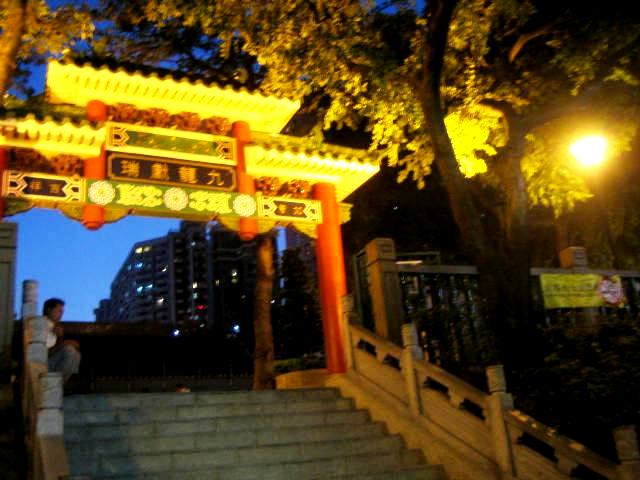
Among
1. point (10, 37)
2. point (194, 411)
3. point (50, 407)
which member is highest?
point (10, 37)

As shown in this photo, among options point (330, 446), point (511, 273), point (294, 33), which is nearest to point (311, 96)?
point (294, 33)

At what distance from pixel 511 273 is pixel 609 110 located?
20.3 ft

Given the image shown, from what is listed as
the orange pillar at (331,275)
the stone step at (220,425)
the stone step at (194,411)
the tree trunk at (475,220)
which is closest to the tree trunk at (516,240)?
the tree trunk at (475,220)

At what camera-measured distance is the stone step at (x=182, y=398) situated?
691 centimetres

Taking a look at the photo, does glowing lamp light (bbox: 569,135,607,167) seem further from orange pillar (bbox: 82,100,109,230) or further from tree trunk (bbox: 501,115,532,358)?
orange pillar (bbox: 82,100,109,230)

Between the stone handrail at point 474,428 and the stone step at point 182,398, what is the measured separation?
0.85m

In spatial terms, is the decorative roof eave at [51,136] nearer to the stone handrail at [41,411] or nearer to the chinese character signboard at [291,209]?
the chinese character signboard at [291,209]

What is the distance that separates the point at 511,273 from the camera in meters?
7.61

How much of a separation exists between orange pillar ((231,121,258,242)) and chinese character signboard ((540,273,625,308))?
15.8ft

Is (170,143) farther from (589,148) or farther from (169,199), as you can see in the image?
(589,148)

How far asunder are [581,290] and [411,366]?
4944 mm

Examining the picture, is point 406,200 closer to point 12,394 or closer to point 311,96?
point 311,96

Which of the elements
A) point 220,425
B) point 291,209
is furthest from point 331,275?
point 220,425

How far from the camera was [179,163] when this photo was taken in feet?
31.1
